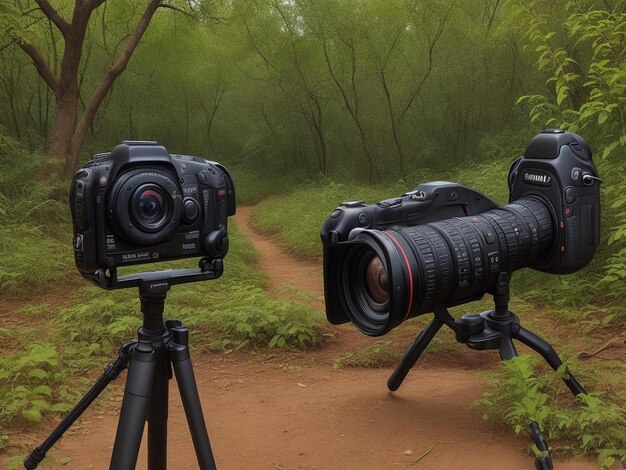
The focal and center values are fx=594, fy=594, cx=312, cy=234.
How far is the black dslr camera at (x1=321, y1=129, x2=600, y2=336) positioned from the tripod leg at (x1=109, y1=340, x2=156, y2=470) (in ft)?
2.53

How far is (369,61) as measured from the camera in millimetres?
11492

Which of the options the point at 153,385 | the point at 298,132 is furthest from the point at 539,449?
the point at 298,132

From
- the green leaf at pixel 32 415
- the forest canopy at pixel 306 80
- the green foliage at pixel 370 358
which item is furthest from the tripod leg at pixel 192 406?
the forest canopy at pixel 306 80

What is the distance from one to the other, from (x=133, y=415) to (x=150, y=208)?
0.54 meters

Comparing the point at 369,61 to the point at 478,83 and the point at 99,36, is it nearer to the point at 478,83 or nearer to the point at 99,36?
the point at 478,83

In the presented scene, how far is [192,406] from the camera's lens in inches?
62.4

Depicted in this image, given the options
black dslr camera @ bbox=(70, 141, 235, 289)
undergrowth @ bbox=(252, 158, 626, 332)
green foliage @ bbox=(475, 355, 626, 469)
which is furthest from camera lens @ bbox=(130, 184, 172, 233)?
undergrowth @ bbox=(252, 158, 626, 332)

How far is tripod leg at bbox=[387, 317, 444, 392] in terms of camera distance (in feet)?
8.08

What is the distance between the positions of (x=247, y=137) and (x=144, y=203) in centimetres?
1561

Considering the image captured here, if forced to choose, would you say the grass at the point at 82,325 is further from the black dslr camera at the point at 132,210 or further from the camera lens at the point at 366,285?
the camera lens at the point at 366,285

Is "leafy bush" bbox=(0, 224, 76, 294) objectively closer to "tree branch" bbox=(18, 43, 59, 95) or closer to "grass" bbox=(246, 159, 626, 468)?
"tree branch" bbox=(18, 43, 59, 95)

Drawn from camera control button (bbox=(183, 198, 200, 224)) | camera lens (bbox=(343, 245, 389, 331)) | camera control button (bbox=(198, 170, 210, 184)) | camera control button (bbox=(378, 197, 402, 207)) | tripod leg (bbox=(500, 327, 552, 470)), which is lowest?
tripod leg (bbox=(500, 327, 552, 470))

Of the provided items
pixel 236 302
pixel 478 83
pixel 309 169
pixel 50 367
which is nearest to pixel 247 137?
pixel 309 169

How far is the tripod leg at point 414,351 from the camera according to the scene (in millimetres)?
2463
